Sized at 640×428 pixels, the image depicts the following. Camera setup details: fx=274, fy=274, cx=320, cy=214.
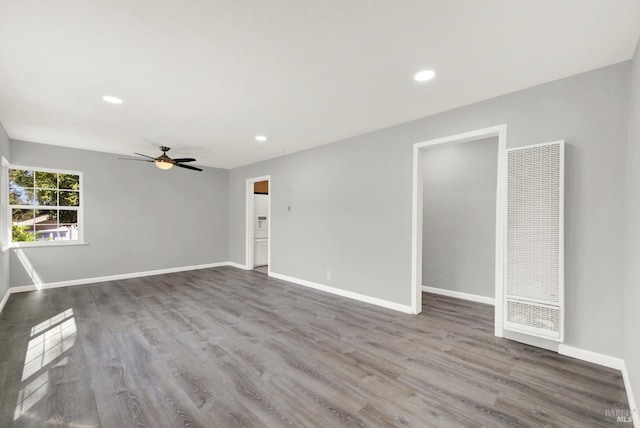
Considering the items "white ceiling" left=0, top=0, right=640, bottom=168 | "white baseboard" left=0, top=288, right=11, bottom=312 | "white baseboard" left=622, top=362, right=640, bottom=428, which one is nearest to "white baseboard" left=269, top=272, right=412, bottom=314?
"white baseboard" left=622, top=362, right=640, bottom=428

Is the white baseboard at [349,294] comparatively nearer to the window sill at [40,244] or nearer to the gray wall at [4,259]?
the window sill at [40,244]

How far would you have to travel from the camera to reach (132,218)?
19.7 ft

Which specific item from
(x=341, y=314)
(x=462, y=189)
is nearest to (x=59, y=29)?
(x=341, y=314)

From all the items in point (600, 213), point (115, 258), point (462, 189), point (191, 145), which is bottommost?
point (115, 258)

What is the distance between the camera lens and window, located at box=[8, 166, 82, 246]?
193 inches

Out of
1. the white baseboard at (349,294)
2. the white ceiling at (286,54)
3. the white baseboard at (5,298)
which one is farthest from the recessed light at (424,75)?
the white baseboard at (5,298)

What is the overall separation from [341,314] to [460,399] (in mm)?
1898

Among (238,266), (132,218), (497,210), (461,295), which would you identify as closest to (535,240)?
(497,210)

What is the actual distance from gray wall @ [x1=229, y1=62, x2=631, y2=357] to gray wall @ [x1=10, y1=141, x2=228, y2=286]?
0.69m

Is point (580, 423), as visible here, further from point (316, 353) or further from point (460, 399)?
point (316, 353)

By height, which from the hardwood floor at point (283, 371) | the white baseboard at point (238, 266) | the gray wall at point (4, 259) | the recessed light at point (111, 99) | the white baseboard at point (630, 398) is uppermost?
the recessed light at point (111, 99)

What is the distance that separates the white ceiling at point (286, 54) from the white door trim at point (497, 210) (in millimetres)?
393

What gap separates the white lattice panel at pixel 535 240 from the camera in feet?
8.37

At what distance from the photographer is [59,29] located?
6.38 ft
